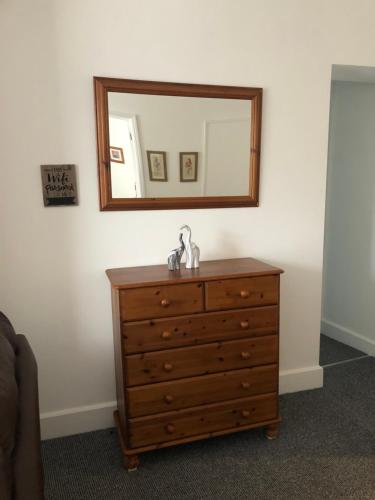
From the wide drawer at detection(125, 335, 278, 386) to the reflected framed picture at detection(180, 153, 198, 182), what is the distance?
37.0 inches

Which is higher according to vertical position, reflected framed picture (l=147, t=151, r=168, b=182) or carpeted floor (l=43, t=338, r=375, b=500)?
reflected framed picture (l=147, t=151, r=168, b=182)

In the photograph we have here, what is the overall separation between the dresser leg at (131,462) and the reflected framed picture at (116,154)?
153 centimetres

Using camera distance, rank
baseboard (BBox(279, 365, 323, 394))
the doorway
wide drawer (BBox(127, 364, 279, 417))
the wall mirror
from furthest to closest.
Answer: the doorway < baseboard (BBox(279, 365, 323, 394)) < the wall mirror < wide drawer (BBox(127, 364, 279, 417))

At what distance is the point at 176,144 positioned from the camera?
2293 millimetres

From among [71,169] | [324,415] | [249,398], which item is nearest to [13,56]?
[71,169]

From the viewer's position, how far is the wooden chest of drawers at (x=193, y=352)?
6.50 ft

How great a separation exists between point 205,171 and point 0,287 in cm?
129

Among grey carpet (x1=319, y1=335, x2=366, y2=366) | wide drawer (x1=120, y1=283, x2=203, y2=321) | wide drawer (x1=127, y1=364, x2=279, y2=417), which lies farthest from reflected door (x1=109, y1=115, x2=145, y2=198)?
grey carpet (x1=319, y1=335, x2=366, y2=366)

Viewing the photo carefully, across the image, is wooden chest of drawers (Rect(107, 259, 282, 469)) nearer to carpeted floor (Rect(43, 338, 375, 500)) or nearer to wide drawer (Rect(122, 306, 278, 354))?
wide drawer (Rect(122, 306, 278, 354))

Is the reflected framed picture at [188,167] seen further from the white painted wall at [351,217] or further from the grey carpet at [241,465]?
the white painted wall at [351,217]

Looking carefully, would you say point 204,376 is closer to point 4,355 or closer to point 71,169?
point 4,355

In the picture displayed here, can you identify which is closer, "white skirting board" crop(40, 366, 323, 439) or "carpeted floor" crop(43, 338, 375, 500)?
"carpeted floor" crop(43, 338, 375, 500)

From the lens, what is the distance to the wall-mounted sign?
211cm

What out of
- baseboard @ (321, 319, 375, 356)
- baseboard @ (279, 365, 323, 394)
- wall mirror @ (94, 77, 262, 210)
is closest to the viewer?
wall mirror @ (94, 77, 262, 210)
